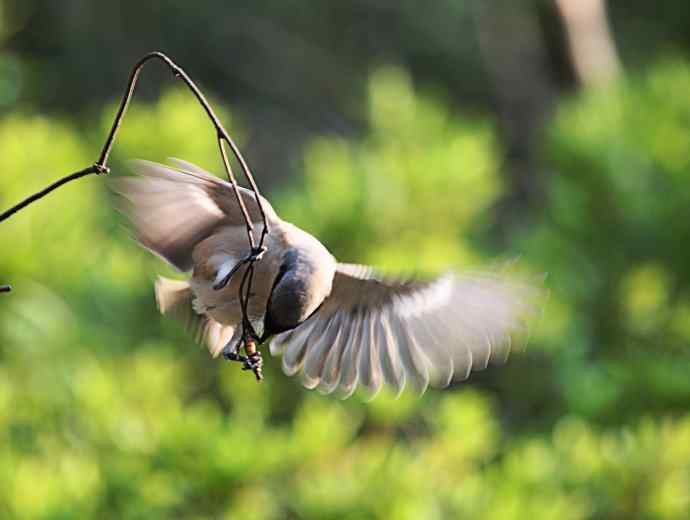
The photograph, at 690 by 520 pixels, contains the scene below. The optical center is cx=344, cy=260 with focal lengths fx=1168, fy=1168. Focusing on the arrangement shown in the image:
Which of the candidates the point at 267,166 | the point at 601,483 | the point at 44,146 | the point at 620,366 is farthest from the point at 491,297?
the point at 267,166

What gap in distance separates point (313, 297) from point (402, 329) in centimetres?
38

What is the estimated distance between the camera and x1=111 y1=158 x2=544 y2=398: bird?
1.06 m

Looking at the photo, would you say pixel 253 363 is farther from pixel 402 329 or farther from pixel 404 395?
pixel 404 395

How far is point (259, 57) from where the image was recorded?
468cm

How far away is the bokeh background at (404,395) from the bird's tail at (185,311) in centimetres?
58

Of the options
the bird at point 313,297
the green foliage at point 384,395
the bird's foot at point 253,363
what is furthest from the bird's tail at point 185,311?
the green foliage at point 384,395

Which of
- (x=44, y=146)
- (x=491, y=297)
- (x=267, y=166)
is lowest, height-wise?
(x=267, y=166)

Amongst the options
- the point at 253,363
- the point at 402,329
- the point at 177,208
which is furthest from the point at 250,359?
the point at 402,329

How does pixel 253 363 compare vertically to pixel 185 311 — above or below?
above

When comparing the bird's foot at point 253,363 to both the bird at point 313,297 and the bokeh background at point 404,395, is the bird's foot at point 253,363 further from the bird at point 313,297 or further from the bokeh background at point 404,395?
the bokeh background at point 404,395

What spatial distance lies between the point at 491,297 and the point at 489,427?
1002 millimetres

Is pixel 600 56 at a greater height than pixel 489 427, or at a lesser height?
greater

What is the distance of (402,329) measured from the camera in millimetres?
1342

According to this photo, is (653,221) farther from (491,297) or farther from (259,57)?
(259,57)
